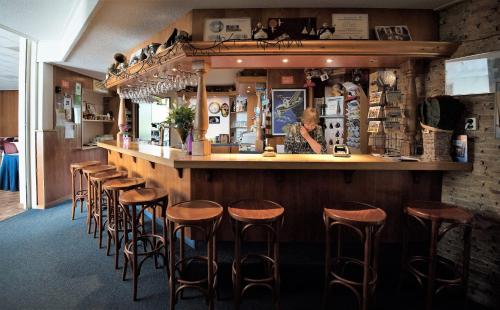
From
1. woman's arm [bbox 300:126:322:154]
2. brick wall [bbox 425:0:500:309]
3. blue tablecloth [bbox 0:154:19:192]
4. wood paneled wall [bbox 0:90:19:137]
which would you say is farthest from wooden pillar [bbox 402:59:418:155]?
wood paneled wall [bbox 0:90:19:137]

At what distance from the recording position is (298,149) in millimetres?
3422

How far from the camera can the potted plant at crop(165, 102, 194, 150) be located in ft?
9.62

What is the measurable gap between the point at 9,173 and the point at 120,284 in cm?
546

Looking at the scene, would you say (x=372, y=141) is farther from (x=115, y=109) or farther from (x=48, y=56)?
(x=115, y=109)

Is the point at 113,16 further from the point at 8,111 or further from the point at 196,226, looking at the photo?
the point at 8,111

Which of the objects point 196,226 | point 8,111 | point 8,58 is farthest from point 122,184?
point 8,111

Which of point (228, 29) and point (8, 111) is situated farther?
point (8, 111)

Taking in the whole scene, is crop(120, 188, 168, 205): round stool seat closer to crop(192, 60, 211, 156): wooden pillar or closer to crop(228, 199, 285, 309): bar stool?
crop(192, 60, 211, 156): wooden pillar

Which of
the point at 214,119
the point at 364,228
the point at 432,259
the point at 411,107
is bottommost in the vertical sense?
the point at 432,259

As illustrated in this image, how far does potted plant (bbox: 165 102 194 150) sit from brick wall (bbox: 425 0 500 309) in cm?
255

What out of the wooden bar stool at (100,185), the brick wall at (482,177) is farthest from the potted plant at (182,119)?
the brick wall at (482,177)

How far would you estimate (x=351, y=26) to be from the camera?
266 centimetres

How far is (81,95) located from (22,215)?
Answer: 2436mm

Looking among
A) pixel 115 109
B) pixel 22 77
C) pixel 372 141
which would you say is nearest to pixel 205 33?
pixel 372 141
